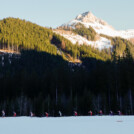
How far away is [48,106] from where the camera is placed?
184ft

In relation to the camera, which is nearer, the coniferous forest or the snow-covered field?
the snow-covered field

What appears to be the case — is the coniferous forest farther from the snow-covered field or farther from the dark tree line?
the snow-covered field

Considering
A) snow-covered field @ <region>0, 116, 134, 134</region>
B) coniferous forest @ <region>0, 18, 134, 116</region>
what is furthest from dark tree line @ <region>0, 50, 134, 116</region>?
snow-covered field @ <region>0, 116, 134, 134</region>

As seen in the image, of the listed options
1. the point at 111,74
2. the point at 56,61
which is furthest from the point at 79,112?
the point at 56,61

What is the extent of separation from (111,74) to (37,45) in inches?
4500

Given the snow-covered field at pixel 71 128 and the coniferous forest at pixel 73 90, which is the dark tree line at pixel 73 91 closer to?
the coniferous forest at pixel 73 90

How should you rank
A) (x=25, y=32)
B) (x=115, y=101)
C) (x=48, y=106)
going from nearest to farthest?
(x=115, y=101), (x=48, y=106), (x=25, y=32)

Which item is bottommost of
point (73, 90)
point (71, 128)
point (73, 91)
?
point (71, 128)

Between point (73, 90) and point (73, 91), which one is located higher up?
point (73, 90)

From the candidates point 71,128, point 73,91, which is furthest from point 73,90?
point 71,128

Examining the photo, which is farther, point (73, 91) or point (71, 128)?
point (73, 91)

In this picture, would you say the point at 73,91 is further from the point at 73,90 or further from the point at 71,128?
the point at 71,128

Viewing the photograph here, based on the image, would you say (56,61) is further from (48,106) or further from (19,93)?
(48,106)

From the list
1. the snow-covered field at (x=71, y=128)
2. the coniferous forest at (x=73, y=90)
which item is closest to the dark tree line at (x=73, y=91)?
the coniferous forest at (x=73, y=90)
